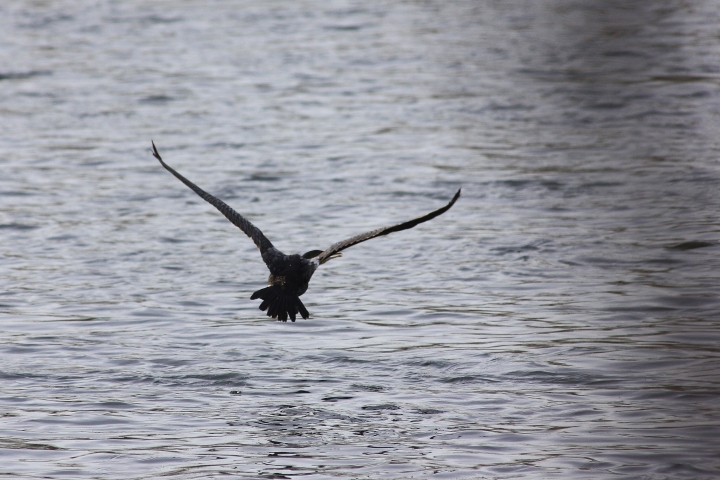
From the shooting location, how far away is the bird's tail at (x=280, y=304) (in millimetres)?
7316

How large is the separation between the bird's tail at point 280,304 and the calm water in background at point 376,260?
24.0 inches

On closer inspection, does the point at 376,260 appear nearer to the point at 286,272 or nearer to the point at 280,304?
the point at 286,272

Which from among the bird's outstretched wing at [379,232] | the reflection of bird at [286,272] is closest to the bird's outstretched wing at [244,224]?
the reflection of bird at [286,272]

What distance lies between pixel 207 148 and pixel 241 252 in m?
4.83

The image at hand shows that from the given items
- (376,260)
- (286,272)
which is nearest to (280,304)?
(286,272)

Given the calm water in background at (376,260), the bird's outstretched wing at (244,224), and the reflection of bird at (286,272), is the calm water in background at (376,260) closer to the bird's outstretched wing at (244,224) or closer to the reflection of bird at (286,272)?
the reflection of bird at (286,272)

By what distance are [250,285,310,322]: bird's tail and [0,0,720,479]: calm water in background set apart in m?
0.61

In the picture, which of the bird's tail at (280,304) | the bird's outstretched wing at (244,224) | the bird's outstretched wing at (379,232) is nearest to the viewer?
the bird's outstretched wing at (379,232)

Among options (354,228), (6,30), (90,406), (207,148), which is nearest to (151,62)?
(6,30)

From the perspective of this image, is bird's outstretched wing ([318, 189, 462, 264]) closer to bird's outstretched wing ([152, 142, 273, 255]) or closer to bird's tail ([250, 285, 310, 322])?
bird's tail ([250, 285, 310, 322])

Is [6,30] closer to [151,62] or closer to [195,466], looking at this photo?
[151,62]

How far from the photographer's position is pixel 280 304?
24.2 ft

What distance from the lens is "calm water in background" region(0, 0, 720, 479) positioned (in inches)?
246

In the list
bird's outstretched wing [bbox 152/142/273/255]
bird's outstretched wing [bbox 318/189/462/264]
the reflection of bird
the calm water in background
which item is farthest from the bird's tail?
bird's outstretched wing [bbox 152/142/273/255]
